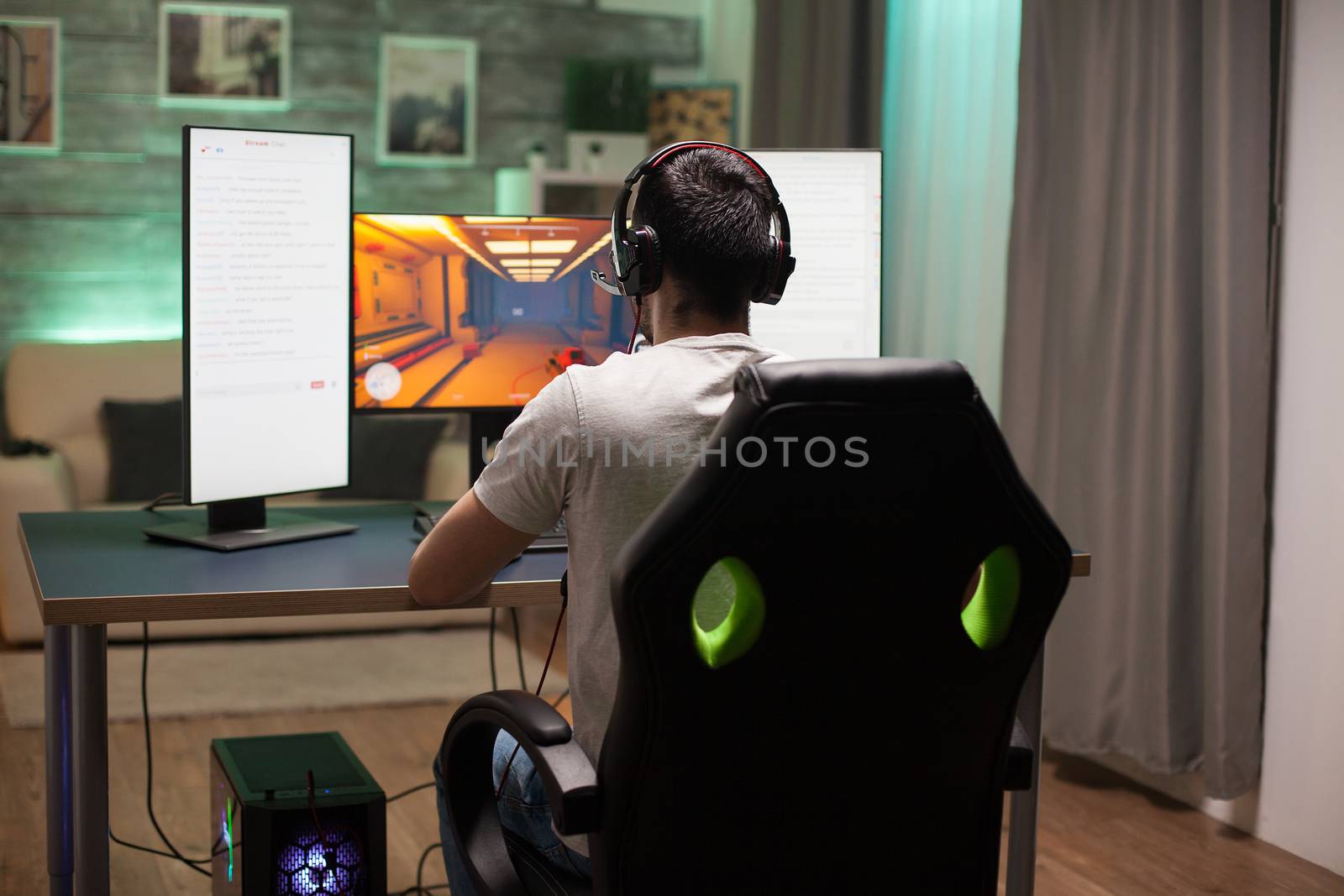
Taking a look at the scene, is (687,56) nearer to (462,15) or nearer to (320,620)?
(462,15)

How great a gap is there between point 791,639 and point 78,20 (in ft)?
14.1

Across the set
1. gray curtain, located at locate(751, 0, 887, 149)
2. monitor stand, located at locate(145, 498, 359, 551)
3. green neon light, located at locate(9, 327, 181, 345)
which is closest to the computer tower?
monitor stand, located at locate(145, 498, 359, 551)

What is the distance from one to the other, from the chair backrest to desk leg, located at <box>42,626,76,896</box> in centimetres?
80

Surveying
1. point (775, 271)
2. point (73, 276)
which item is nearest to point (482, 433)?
point (775, 271)

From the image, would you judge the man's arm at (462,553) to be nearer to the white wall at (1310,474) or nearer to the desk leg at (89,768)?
the desk leg at (89,768)

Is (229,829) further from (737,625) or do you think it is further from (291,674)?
(291,674)

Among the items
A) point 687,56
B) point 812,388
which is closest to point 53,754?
point 812,388

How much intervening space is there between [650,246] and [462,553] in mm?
384

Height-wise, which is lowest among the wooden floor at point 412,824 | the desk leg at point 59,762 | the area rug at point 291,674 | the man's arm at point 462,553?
the wooden floor at point 412,824

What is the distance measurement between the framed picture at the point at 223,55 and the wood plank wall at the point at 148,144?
39 mm

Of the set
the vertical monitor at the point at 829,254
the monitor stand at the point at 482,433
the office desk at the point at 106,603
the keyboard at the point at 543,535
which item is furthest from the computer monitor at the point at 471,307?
the office desk at the point at 106,603

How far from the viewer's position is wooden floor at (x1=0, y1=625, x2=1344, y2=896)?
2484 millimetres

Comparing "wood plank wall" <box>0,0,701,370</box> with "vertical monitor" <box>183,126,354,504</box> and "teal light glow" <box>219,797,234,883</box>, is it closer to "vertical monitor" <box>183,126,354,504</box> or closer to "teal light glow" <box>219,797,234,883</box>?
"vertical monitor" <box>183,126,354,504</box>

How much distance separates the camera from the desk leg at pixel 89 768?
5.25 feet
